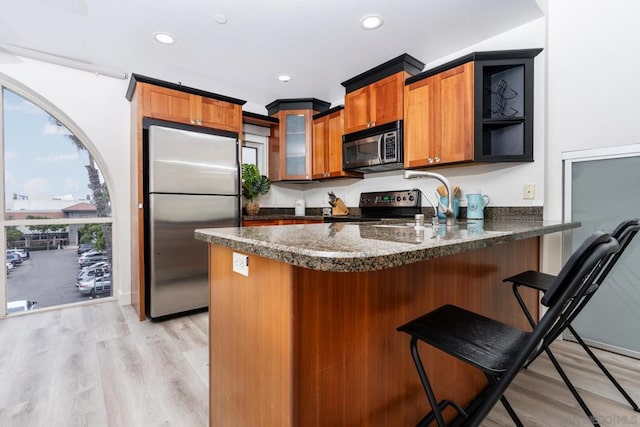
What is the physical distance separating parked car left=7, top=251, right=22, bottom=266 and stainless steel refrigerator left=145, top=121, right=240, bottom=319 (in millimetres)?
1290

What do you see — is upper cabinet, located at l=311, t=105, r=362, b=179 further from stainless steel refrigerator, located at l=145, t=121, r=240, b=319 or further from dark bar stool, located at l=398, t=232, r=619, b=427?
dark bar stool, located at l=398, t=232, r=619, b=427

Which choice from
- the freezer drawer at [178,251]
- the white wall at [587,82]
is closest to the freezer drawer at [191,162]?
the freezer drawer at [178,251]

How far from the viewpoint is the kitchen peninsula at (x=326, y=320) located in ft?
2.55

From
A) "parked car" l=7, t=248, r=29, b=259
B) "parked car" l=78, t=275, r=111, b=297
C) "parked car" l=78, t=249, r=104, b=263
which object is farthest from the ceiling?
"parked car" l=78, t=275, r=111, b=297

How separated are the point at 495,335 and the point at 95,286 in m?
A: 3.75

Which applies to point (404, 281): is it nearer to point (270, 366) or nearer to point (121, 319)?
point (270, 366)

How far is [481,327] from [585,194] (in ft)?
6.19

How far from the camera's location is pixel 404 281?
1088 millimetres

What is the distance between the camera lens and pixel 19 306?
284 cm

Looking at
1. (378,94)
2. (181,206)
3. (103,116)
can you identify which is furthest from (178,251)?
(378,94)

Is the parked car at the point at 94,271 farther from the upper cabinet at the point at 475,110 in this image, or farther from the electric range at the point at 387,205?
the upper cabinet at the point at 475,110

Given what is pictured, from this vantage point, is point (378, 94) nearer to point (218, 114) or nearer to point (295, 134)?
point (295, 134)

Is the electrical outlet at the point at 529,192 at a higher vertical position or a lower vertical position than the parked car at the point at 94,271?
higher

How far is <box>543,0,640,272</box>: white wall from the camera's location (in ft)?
6.47
